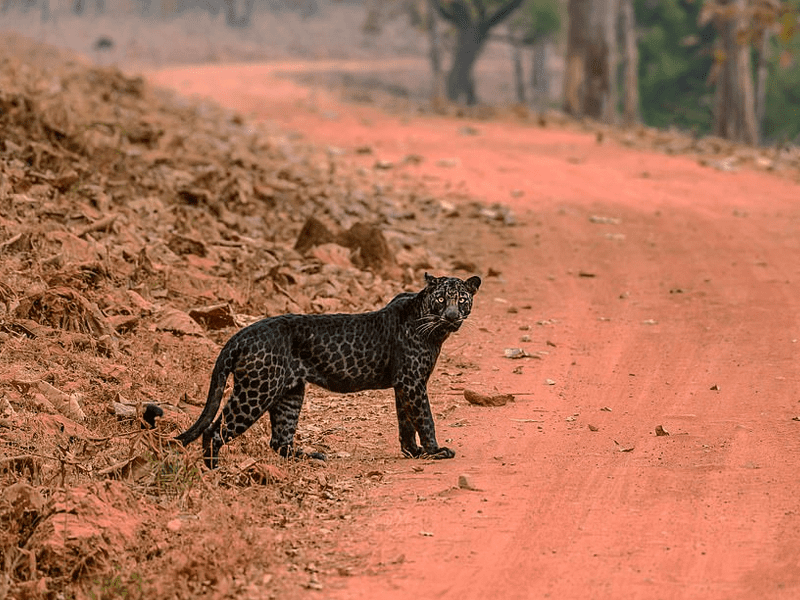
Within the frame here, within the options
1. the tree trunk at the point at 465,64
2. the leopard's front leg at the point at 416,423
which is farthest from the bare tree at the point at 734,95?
the leopard's front leg at the point at 416,423

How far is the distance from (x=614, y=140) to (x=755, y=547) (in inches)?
626

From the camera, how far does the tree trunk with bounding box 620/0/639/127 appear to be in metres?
31.1

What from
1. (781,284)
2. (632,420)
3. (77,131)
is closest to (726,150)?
(781,284)

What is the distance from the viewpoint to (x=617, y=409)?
29.2ft

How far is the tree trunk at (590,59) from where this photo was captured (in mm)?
26453

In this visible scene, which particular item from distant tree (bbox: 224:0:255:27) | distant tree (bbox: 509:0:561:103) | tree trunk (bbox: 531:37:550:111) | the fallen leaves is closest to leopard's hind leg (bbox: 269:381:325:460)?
the fallen leaves

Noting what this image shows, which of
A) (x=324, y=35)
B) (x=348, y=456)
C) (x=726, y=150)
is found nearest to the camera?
(x=348, y=456)

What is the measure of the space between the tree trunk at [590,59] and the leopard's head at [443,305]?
1954cm

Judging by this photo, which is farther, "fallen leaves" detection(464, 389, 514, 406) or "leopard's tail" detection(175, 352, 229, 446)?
"fallen leaves" detection(464, 389, 514, 406)

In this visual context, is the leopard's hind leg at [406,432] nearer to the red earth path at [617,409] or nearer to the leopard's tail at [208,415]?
the red earth path at [617,409]

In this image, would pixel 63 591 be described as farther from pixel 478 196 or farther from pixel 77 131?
pixel 478 196

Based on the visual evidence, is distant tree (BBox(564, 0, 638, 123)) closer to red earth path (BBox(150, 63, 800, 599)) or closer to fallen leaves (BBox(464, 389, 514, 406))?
red earth path (BBox(150, 63, 800, 599))

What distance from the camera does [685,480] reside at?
733 cm

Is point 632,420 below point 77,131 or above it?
below
